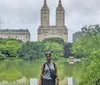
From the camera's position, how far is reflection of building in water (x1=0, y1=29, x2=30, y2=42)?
465ft

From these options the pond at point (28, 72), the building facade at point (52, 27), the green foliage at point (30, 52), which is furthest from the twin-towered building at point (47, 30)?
the pond at point (28, 72)

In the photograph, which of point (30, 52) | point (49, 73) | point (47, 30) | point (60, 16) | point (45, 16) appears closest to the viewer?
point (49, 73)

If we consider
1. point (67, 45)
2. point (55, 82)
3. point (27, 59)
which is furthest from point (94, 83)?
point (67, 45)

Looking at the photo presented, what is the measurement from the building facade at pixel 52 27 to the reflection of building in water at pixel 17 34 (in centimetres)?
842

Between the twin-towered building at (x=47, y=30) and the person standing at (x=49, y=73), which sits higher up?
the twin-towered building at (x=47, y=30)

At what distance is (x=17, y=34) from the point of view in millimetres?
144000

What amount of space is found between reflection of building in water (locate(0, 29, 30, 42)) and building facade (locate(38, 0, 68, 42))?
842cm

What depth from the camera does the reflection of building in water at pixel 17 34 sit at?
465 feet

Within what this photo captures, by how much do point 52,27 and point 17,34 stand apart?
611 inches

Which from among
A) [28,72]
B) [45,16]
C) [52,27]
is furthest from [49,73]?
[45,16]

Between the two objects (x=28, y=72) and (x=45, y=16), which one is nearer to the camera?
(x=28, y=72)

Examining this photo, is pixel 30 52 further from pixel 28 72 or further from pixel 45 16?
pixel 45 16

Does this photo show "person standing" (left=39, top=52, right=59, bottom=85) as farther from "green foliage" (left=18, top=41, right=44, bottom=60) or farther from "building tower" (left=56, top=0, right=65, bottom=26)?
"building tower" (left=56, top=0, right=65, bottom=26)

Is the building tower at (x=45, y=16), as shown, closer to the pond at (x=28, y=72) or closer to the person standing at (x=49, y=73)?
the pond at (x=28, y=72)
